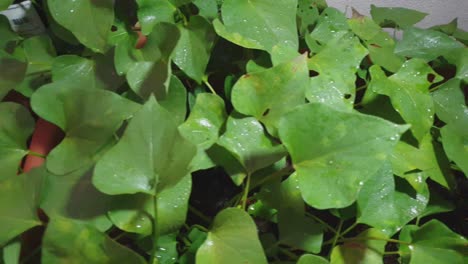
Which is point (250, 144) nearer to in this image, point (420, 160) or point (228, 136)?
point (228, 136)

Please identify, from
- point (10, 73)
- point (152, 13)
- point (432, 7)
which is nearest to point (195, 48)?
point (152, 13)

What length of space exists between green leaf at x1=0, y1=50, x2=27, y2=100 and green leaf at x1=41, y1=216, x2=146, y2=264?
7.1 inches

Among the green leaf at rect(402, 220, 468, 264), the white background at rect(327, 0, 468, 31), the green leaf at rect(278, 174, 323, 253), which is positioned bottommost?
the white background at rect(327, 0, 468, 31)

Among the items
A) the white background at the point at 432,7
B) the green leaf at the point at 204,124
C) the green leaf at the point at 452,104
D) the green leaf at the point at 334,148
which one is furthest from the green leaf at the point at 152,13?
the white background at the point at 432,7

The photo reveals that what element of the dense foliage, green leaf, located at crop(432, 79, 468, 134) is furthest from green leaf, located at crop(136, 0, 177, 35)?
green leaf, located at crop(432, 79, 468, 134)

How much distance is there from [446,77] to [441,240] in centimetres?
24

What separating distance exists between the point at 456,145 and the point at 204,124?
0.27 meters

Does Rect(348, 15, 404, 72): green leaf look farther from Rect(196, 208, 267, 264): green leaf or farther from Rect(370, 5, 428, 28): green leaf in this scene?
Rect(196, 208, 267, 264): green leaf

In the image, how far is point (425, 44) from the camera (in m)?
0.59

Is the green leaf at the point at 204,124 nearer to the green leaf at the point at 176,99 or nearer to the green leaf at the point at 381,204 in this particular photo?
the green leaf at the point at 176,99

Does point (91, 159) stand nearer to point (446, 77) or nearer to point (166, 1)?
point (166, 1)

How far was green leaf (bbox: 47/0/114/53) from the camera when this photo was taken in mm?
442

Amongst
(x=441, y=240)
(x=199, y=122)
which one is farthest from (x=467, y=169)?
(x=199, y=122)

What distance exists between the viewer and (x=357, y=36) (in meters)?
0.56
